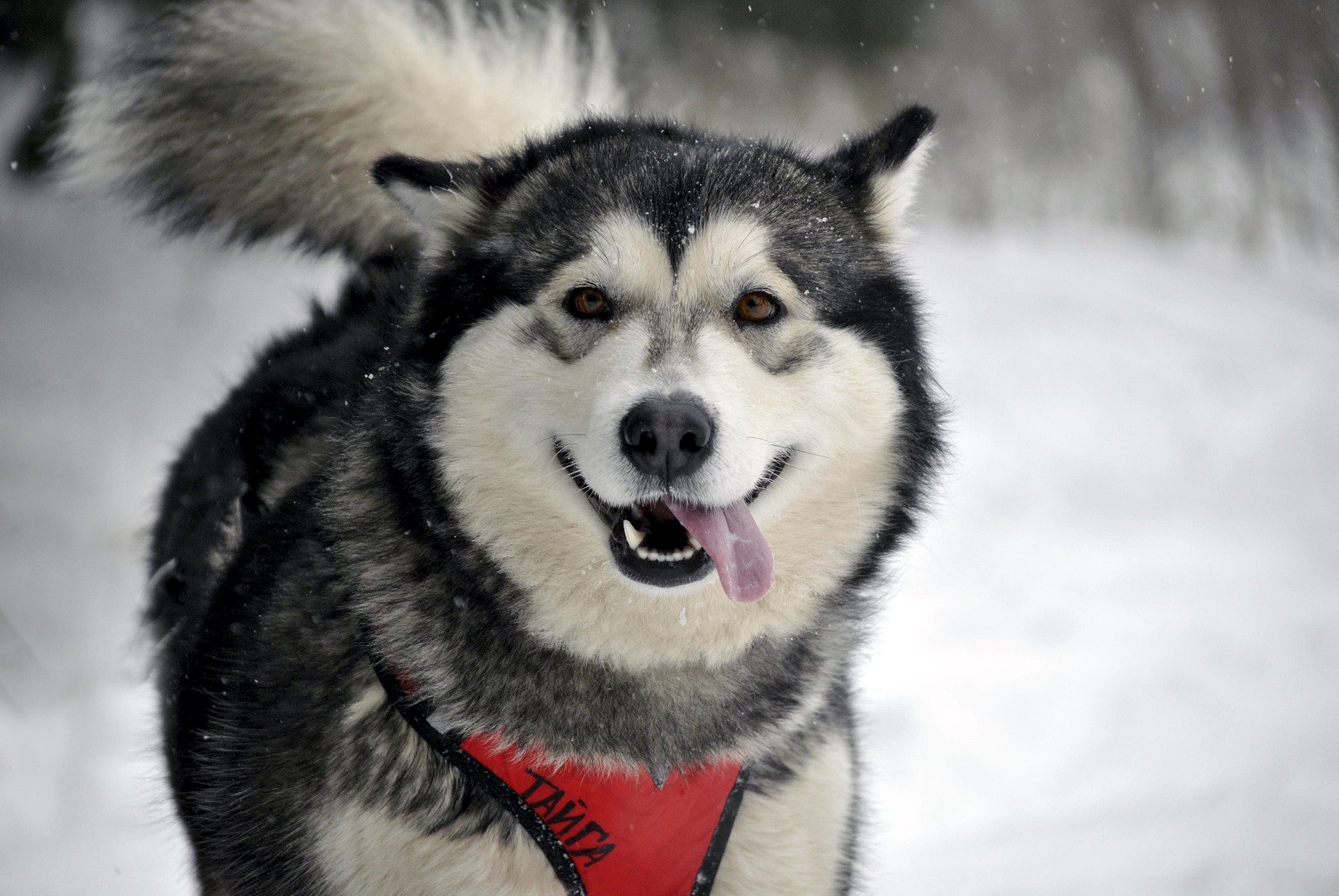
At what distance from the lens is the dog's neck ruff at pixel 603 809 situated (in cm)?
179

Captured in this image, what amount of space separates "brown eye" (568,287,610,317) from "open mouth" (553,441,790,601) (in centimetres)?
24

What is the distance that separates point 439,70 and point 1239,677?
12.0 ft

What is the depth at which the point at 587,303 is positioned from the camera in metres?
1.87

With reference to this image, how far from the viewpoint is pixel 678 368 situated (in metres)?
1.71

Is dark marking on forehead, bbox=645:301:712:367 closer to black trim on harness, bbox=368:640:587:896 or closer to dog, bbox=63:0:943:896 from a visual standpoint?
dog, bbox=63:0:943:896

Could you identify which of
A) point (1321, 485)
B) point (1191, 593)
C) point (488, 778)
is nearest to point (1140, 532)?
point (1191, 593)

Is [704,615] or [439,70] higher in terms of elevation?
[439,70]

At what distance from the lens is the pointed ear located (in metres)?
1.99

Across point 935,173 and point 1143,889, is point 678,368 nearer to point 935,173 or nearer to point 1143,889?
point 1143,889

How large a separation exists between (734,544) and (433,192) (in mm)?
850

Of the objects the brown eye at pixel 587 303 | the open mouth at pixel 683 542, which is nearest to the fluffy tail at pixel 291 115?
the brown eye at pixel 587 303

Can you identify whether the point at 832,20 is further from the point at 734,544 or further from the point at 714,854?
the point at 714,854

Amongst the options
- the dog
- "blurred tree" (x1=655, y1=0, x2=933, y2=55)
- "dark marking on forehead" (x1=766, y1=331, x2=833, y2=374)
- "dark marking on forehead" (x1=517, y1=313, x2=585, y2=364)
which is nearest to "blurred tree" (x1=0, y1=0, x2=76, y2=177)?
"blurred tree" (x1=655, y1=0, x2=933, y2=55)

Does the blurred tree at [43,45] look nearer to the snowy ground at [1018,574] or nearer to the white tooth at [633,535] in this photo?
the snowy ground at [1018,574]
